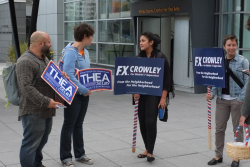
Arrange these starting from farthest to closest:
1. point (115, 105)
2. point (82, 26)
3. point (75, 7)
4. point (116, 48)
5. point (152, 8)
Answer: point (75, 7) < point (116, 48) < point (152, 8) < point (115, 105) < point (82, 26)

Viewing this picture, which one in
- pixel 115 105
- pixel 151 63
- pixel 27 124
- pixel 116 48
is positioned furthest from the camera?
pixel 116 48

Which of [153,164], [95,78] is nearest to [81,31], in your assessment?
[95,78]

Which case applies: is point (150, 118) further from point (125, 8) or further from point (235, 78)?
point (125, 8)

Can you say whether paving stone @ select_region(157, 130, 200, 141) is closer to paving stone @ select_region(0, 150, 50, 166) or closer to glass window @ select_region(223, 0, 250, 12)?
paving stone @ select_region(0, 150, 50, 166)

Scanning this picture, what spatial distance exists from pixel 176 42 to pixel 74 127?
9.30 m

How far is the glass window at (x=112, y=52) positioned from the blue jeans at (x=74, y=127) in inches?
466

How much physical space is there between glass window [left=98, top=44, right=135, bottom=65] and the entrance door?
3347 mm

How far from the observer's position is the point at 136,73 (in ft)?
19.6

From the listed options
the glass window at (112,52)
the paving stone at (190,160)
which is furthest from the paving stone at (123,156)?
the glass window at (112,52)

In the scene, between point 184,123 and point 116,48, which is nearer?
point 184,123

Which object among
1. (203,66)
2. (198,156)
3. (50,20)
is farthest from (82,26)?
(50,20)

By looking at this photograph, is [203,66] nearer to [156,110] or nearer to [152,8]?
[156,110]

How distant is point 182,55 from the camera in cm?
1410

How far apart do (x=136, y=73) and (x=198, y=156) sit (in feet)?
5.22
